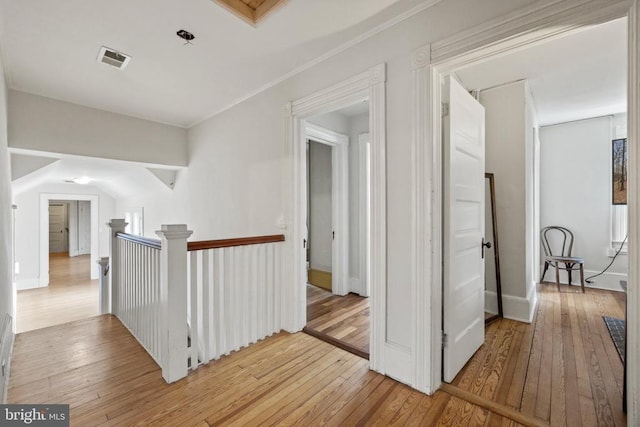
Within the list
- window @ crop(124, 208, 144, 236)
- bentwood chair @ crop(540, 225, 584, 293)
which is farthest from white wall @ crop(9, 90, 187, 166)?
bentwood chair @ crop(540, 225, 584, 293)

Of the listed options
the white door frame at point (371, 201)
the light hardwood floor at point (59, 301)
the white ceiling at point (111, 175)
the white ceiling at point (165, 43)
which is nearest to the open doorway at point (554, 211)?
the white door frame at point (371, 201)

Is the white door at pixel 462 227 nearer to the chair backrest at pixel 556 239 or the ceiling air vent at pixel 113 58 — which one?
the ceiling air vent at pixel 113 58

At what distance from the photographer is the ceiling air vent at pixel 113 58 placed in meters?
2.21

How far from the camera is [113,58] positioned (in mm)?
2324

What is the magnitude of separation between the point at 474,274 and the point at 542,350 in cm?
87

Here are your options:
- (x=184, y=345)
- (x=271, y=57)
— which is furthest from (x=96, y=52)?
(x=184, y=345)

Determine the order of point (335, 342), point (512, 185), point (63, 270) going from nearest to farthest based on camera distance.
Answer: point (335, 342) → point (512, 185) → point (63, 270)

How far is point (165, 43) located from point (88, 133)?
2.00 meters

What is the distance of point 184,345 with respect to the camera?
6.27ft

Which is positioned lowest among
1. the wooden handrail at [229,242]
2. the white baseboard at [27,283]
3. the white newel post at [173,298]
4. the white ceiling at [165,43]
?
the white baseboard at [27,283]

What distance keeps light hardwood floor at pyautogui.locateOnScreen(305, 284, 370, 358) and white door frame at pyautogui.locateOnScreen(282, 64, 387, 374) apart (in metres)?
0.24

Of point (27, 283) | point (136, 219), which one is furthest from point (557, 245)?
point (27, 283)

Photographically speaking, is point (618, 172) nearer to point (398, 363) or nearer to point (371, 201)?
point (371, 201)

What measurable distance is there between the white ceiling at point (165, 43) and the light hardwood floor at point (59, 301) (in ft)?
11.6
